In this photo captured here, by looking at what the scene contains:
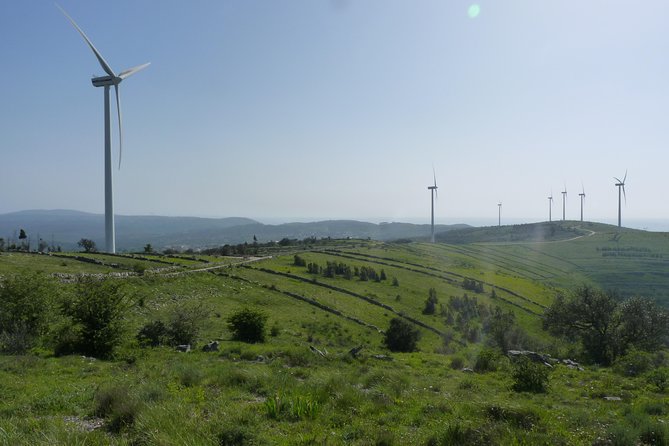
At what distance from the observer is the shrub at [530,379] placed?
16.8m

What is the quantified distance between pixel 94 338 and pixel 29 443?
45.0ft

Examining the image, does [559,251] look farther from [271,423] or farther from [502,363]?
[271,423]

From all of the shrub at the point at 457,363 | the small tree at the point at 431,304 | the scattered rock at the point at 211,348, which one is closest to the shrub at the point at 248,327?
the scattered rock at the point at 211,348

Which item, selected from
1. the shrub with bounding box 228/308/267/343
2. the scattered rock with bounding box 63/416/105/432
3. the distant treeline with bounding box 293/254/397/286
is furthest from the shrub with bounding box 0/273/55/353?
the distant treeline with bounding box 293/254/397/286

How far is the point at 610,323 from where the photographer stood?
33500 mm

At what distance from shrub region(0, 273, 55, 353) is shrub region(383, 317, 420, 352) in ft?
82.7

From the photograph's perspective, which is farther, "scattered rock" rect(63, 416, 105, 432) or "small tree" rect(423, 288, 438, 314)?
"small tree" rect(423, 288, 438, 314)

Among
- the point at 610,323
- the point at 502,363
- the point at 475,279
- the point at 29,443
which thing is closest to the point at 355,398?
the point at 29,443

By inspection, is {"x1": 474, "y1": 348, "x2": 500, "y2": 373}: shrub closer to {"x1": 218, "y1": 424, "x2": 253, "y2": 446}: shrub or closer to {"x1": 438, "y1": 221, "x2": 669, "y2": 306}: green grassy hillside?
{"x1": 218, "y1": 424, "x2": 253, "y2": 446}: shrub

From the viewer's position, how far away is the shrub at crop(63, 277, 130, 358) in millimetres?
19578

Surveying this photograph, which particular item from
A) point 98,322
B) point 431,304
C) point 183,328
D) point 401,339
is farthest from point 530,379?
point 431,304

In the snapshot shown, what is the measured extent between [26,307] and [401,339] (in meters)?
27.0

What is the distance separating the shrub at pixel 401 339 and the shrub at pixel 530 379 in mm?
18712

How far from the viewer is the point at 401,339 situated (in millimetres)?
36344
